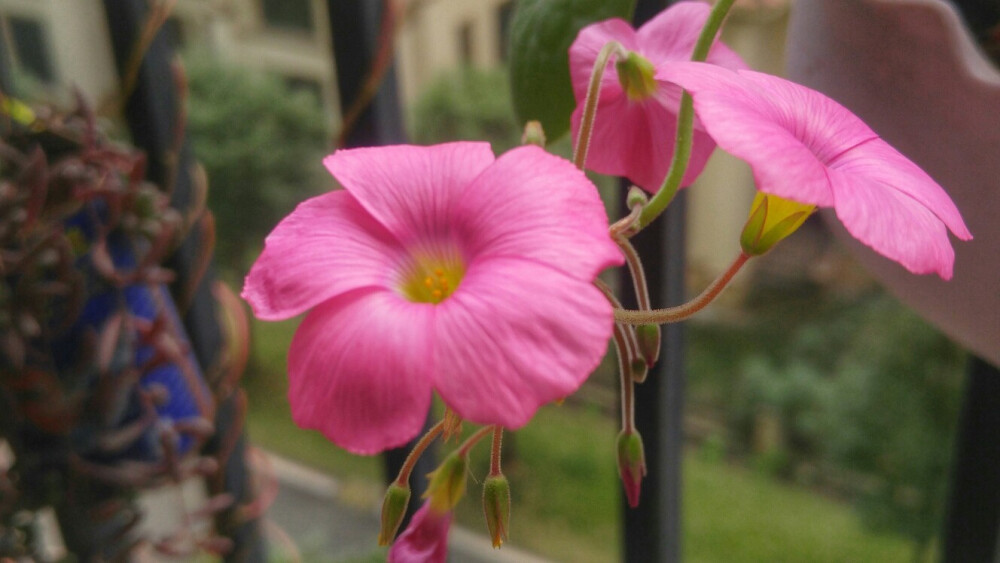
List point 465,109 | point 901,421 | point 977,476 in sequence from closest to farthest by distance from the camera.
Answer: point 977,476 → point 901,421 → point 465,109

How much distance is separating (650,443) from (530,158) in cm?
33

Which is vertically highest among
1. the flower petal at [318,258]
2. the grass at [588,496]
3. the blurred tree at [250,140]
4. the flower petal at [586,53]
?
the flower petal at [586,53]

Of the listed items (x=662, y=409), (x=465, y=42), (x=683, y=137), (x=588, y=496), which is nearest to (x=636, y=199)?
(x=683, y=137)

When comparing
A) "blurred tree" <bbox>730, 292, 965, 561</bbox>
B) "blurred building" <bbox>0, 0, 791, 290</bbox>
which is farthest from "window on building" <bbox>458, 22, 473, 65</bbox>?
"blurred tree" <bbox>730, 292, 965, 561</bbox>

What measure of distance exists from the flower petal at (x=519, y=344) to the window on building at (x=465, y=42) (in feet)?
5.47

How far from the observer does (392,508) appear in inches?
8.5

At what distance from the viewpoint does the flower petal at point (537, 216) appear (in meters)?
0.17

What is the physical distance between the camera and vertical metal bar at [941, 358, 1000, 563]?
0.43 m

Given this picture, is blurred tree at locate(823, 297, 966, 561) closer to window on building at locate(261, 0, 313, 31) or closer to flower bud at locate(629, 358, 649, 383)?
flower bud at locate(629, 358, 649, 383)

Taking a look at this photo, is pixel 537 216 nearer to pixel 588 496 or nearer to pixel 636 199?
pixel 636 199

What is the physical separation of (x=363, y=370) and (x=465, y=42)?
1.72 m

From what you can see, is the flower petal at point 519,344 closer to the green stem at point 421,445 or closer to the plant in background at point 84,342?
the green stem at point 421,445

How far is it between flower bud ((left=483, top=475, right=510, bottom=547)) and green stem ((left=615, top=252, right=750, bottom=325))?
58 millimetres

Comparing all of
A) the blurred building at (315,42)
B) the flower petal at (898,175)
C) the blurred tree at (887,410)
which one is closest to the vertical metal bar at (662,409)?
the flower petal at (898,175)
